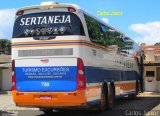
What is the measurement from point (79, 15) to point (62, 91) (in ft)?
8.56

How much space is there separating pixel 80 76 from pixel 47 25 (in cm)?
214

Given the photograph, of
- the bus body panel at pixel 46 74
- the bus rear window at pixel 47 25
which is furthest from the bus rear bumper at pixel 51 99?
the bus rear window at pixel 47 25

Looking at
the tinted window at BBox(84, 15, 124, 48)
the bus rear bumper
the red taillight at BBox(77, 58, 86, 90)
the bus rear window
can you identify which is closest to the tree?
the tinted window at BBox(84, 15, 124, 48)

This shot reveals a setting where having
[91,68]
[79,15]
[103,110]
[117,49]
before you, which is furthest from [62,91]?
[117,49]

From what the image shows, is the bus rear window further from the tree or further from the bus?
the tree

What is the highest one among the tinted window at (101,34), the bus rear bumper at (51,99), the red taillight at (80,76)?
the tinted window at (101,34)

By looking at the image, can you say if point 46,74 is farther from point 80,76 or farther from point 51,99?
point 80,76

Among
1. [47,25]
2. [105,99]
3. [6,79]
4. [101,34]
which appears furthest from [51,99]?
[6,79]

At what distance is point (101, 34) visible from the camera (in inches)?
661

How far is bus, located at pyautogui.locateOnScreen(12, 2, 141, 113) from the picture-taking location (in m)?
14.1

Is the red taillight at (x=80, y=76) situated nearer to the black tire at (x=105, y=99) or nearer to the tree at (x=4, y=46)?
the black tire at (x=105, y=99)

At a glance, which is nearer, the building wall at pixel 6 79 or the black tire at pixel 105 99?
the black tire at pixel 105 99

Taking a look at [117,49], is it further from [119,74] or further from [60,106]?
[60,106]

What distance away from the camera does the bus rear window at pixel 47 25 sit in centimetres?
1434
